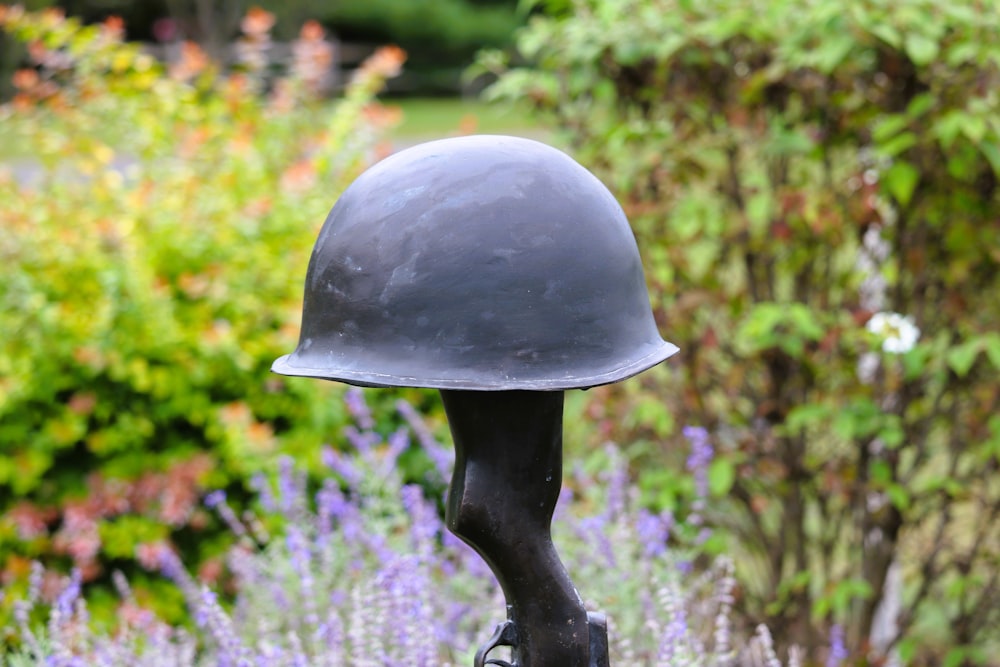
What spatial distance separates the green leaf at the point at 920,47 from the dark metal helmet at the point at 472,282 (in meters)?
1.56

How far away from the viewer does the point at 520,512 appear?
1.78 m

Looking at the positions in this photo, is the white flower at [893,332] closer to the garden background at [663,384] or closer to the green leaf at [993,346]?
the garden background at [663,384]

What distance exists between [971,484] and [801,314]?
2.90 feet

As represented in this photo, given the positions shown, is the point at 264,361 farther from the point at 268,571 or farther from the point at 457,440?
the point at 457,440

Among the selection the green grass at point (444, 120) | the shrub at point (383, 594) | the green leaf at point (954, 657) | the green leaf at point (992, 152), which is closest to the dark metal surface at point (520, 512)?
the shrub at point (383, 594)

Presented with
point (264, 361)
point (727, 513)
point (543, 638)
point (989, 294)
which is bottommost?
point (727, 513)

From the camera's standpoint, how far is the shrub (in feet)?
8.04

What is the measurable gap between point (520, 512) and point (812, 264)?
1971 millimetres

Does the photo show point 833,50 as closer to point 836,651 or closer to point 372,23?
point 836,651

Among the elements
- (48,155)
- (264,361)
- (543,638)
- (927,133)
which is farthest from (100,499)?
(927,133)

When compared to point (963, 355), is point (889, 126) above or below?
above

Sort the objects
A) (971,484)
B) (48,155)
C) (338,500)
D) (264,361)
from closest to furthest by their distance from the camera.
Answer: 1. (338,500)
2. (971,484)
3. (264,361)
4. (48,155)

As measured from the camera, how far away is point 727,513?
12.3ft

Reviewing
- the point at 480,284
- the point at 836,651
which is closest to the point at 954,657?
the point at 836,651
